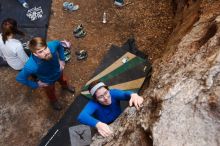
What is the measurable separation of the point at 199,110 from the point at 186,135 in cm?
35

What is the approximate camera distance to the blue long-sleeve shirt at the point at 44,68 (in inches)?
275

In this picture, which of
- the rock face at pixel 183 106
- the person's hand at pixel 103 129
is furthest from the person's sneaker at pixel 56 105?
the person's hand at pixel 103 129

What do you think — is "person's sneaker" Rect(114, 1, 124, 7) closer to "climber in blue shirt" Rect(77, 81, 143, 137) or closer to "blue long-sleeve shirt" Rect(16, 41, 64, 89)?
"blue long-sleeve shirt" Rect(16, 41, 64, 89)

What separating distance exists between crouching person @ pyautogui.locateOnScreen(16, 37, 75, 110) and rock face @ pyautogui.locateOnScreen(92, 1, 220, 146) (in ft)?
5.88

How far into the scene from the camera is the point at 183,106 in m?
4.91

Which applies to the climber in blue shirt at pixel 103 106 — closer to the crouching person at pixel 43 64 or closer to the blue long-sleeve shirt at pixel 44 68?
the crouching person at pixel 43 64

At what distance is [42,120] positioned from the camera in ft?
27.8

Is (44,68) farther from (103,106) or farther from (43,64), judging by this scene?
(103,106)

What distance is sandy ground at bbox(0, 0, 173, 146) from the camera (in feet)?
27.7

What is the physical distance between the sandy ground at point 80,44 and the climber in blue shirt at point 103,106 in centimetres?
254

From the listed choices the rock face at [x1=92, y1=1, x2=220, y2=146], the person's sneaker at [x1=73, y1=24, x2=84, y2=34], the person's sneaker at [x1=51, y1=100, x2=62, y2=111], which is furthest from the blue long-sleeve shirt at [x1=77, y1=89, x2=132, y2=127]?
the person's sneaker at [x1=73, y1=24, x2=84, y2=34]

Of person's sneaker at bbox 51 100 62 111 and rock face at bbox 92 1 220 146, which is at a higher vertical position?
→ rock face at bbox 92 1 220 146

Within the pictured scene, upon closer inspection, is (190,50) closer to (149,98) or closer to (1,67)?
(149,98)

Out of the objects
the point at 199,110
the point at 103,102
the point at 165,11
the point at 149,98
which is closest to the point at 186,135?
the point at 199,110
